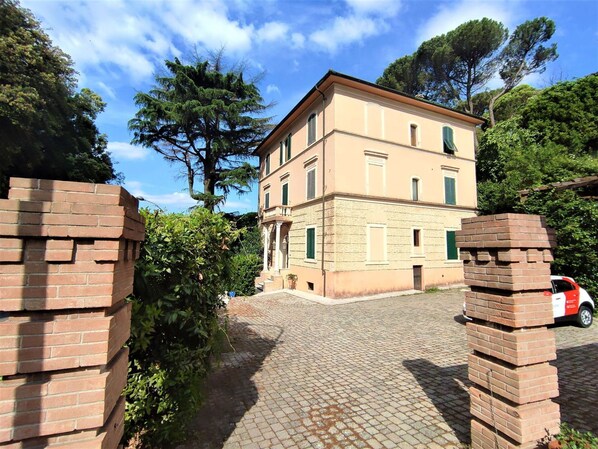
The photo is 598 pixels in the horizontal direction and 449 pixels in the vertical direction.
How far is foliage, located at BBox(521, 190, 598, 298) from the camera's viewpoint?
10.6 m

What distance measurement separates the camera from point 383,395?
177 inches

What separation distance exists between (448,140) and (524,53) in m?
16.6

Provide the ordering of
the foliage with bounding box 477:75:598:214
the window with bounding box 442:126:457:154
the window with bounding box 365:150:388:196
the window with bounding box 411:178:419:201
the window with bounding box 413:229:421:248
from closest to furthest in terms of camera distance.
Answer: the window with bounding box 365:150:388:196 → the foliage with bounding box 477:75:598:214 → the window with bounding box 413:229:421:248 → the window with bounding box 411:178:419:201 → the window with bounding box 442:126:457:154

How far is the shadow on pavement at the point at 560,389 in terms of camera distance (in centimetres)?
377

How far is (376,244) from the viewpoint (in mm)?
15516

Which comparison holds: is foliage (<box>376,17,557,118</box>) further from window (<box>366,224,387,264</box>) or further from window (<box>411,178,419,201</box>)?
window (<box>366,224,387,264</box>)

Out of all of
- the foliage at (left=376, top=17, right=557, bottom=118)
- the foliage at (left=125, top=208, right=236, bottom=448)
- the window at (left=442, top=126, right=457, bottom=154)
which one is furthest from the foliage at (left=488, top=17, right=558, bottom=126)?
the foliage at (left=125, top=208, right=236, bottom=448)

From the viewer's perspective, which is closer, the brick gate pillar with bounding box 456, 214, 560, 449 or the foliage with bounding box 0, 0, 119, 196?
the brick gate pillar with bounding box 456, 214, 560, 449

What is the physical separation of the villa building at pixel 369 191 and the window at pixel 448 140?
6cm

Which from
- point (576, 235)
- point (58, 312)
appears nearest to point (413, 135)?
point (576, 235)

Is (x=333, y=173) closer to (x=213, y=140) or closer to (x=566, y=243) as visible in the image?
(x=566, y=243)

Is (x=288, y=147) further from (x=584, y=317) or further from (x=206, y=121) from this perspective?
(x=584, y=317)

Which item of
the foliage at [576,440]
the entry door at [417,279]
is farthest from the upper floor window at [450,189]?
the foliage at [576,440]

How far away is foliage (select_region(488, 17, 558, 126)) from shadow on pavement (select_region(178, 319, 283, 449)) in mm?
30086
